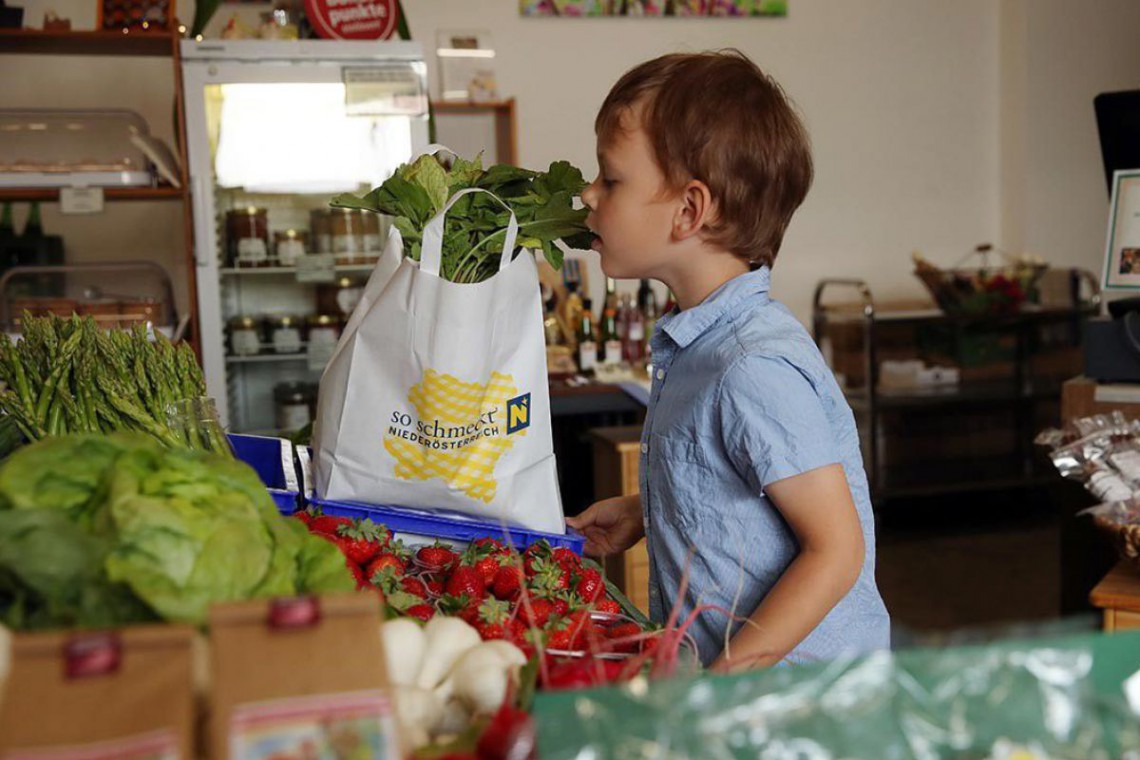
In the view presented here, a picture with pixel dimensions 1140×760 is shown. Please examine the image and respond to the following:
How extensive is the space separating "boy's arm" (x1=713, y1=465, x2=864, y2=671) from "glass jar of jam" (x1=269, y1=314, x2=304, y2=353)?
3.38 metres

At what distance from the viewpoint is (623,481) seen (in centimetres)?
342

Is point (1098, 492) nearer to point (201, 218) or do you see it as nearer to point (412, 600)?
point (412, 600)

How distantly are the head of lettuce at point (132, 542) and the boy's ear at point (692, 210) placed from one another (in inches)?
29.5

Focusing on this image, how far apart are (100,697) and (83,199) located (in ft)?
12.8

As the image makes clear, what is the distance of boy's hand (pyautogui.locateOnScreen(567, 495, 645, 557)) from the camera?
181cm

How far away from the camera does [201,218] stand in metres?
4.16

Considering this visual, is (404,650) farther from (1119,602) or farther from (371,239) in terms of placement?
(371,239)

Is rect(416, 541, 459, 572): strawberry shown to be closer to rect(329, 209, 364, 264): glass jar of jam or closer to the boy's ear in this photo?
the boy's ear

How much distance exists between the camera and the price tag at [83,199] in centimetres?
409

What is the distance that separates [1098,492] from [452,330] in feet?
5.02

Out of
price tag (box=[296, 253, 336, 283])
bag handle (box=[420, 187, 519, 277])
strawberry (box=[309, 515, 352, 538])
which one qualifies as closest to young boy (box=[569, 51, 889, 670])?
bag handle (box=[420, 187, 519, 277])

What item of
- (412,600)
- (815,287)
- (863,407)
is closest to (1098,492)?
(412,600)

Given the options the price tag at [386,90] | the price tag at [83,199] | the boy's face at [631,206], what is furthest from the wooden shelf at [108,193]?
the boy's face at [631,206]

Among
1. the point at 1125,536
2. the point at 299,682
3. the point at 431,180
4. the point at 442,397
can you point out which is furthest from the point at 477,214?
the point at 1125,536
